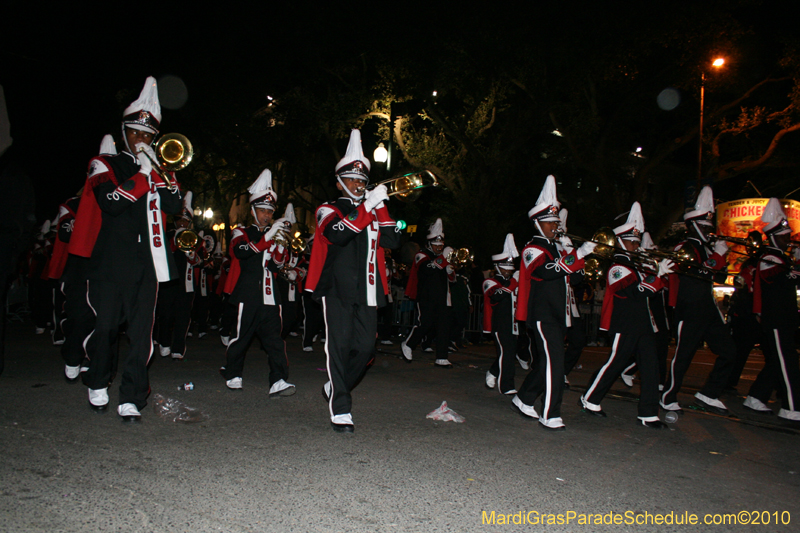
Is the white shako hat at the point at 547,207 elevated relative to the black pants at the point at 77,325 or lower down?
elevated

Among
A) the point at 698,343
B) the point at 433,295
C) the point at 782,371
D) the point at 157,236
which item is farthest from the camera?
the point at 433,295

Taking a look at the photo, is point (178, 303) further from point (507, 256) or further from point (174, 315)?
point (507, 256)

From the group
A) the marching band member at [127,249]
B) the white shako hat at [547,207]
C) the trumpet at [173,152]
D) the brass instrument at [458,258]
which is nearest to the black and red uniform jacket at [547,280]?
the white shako hat at [547,207]

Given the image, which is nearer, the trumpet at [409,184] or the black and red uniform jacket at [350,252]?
the black and red uniform jacket at [350,252]

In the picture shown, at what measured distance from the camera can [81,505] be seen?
2.82 metres

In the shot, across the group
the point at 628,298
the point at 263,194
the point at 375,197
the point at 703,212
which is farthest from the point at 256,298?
the point at 703,212

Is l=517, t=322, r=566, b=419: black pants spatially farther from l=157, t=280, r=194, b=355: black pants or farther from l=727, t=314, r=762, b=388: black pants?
l=157, t=280, r=194, b=355: black pants

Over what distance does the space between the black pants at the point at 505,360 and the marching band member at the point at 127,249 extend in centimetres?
404

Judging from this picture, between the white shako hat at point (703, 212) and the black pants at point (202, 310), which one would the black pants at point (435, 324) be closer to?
the white shako hat at point (703, 212)

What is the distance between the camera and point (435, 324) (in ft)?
32.3

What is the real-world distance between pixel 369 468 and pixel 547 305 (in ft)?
8.39

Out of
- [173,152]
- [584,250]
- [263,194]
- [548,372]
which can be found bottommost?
[548,372]

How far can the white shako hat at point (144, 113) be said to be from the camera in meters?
4.74

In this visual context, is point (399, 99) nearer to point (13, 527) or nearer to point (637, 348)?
point (637, 348)
